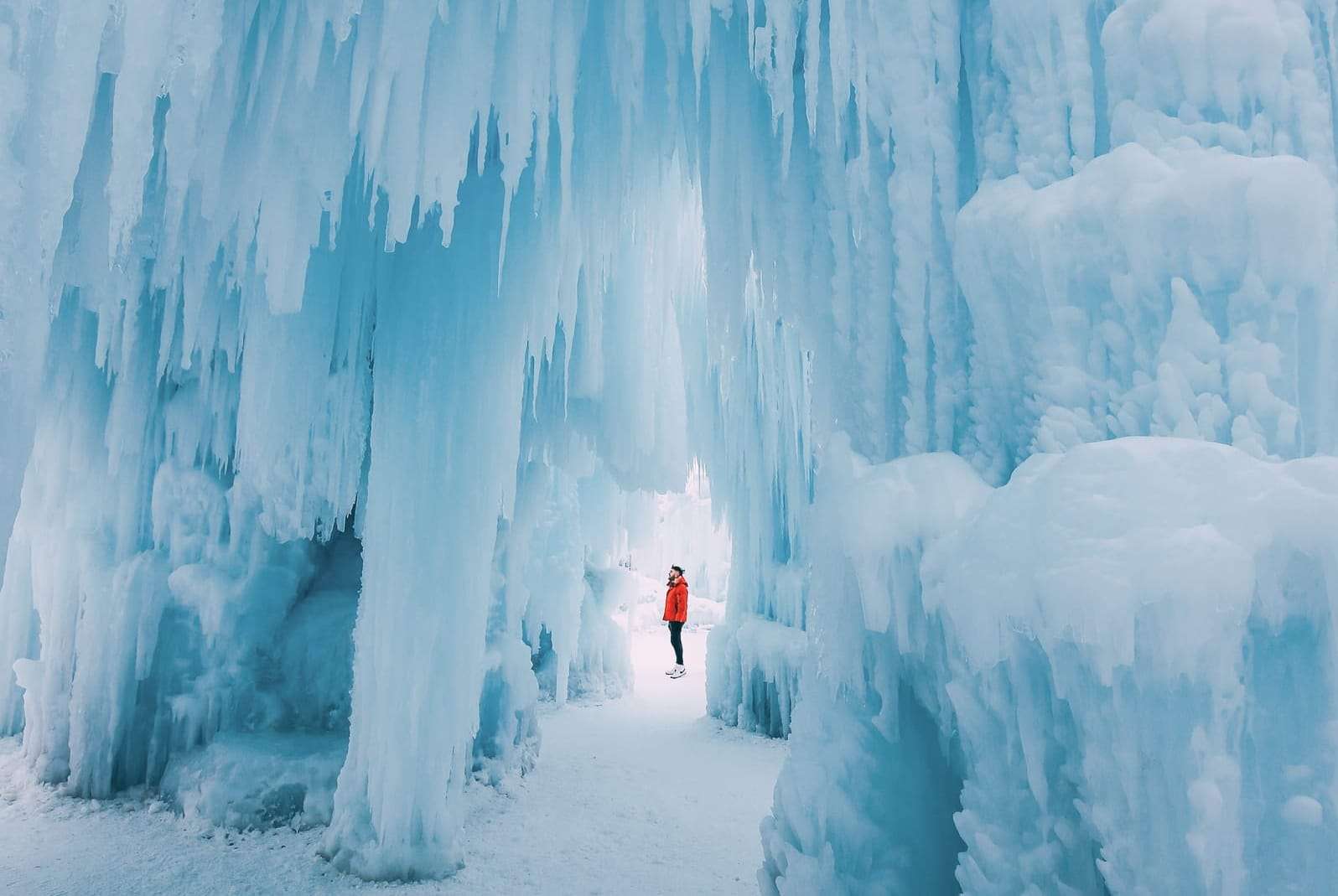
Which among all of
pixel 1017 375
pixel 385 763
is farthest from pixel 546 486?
pixel 1017 375

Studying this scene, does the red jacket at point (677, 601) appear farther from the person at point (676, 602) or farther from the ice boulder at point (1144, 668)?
the ice boulder at point (1144, 668)

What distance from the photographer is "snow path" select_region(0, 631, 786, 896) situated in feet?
15.1

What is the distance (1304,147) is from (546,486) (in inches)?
291

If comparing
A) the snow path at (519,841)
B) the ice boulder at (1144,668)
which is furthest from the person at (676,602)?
the ice boulder at (1144,668)

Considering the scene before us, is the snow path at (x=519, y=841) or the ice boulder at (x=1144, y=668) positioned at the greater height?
the ice boulder at (x=1144, y=668)

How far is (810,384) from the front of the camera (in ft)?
12.8

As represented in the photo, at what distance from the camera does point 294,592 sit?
277 inches

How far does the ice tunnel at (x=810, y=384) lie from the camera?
1875mm

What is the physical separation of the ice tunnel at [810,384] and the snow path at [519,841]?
297 millimetres

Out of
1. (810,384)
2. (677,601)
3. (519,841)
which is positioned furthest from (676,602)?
(810,384)

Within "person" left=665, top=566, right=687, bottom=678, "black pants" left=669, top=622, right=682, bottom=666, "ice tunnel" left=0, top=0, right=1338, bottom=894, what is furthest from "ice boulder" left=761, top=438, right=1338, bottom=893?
"black pants" left=669, top=622, right=682, bottom=666

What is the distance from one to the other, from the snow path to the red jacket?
4781 mm

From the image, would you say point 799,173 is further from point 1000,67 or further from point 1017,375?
point 1017,375

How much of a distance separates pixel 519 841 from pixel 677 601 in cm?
767
